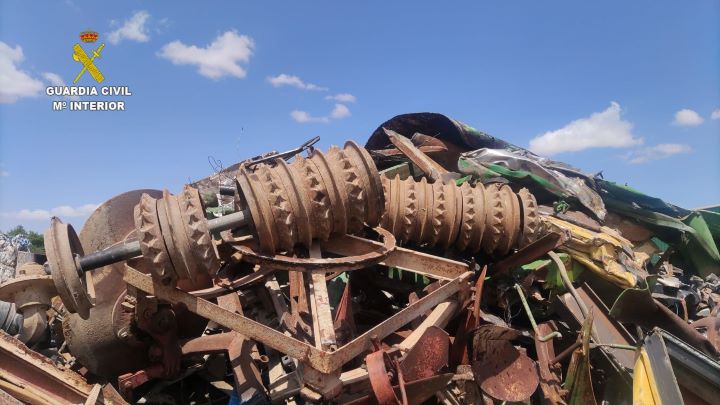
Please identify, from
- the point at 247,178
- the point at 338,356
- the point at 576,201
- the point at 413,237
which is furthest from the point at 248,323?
the point at 576,201

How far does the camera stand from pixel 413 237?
3.65m

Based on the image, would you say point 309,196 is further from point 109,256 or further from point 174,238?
point 109,256

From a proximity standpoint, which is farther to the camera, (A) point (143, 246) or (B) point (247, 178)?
(B) point (247, 178)

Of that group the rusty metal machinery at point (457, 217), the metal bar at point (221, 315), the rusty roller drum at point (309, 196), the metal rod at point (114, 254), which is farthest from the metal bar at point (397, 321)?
the metal rod at point (114, 254)

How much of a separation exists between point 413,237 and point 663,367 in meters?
1.83

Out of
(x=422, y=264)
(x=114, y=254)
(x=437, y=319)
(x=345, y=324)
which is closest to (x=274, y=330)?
(x=345, y=324)

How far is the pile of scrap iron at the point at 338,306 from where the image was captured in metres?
2.48

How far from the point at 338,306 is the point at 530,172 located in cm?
322

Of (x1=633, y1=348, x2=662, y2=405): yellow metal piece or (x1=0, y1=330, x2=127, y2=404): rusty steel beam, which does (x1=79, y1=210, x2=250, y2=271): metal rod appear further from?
(x1=633, y1=348, x2=662, y2=405): yellow metal piece

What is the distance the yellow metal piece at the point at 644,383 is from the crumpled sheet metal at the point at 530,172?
319cm

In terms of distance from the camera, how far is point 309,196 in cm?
276

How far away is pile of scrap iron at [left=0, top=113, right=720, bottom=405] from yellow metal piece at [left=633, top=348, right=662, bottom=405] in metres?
0.01

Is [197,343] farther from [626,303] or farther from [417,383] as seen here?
[626,303]

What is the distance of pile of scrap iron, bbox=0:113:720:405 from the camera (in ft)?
8.13
